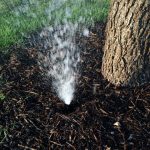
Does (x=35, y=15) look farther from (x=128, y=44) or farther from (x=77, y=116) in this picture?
(x=77, y=116)

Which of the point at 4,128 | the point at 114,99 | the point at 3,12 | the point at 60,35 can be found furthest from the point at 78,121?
the point at 3,12

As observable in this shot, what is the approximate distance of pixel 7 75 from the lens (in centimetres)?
465

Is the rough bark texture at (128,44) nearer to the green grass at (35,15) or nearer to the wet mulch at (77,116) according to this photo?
the wet mulch at (77,116)

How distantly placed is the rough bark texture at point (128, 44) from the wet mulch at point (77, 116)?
16 cm

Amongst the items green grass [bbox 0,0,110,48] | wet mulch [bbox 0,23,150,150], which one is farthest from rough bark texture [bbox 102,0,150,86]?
green grass [bbox 0,0,110,48]

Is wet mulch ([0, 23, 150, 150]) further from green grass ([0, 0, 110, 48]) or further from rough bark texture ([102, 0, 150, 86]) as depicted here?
green grass ([0, 0, 110, 48])

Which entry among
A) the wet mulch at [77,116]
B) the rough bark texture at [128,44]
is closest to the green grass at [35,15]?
the wet mulch at [77,116]

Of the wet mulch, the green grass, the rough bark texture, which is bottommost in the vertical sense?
the green grass

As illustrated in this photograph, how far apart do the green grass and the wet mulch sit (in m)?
1.50

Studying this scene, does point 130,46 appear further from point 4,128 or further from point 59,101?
point 4,128

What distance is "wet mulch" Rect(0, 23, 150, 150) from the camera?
3.58 meters

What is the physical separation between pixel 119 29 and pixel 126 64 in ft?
1.55

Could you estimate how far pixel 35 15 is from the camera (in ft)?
21.7

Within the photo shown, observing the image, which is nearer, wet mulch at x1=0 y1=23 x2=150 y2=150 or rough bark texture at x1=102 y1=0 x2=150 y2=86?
wet mulch at x1=0 y1=23 x2=150 y2=150
